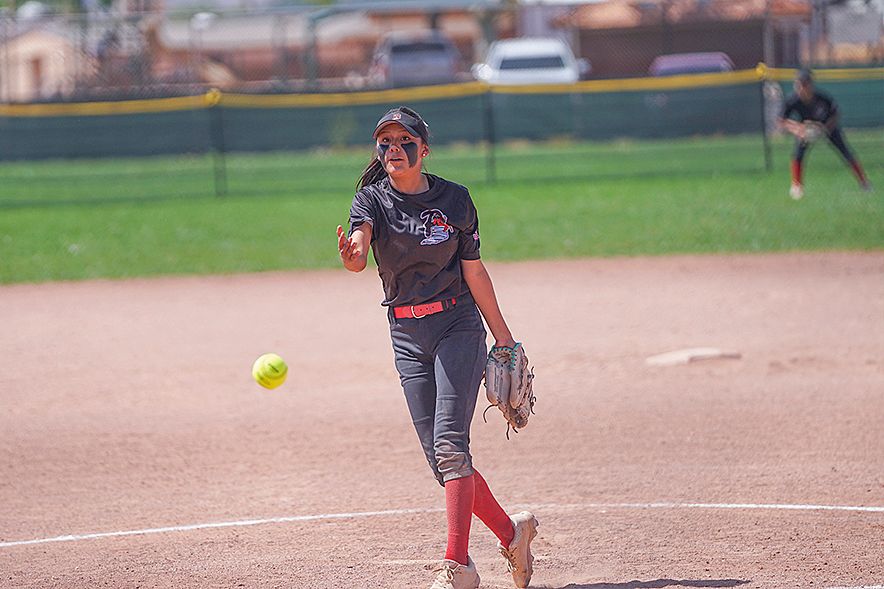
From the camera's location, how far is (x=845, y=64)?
24062 millimetres

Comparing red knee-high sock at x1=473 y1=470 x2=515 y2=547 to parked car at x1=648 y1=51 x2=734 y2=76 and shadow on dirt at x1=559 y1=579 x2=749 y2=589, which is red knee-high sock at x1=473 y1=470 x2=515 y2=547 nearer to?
shadow on dirt at x1=559 y1=579 x2=749 y2=589

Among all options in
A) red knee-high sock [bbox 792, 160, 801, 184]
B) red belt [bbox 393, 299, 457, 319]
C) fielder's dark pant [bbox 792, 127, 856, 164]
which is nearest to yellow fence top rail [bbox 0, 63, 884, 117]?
Answer: fielder's dark pant [bbox 792, 127, 856, 164]

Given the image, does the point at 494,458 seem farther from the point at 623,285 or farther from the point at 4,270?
the point at 4,270

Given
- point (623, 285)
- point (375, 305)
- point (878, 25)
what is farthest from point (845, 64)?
point (375, 305)

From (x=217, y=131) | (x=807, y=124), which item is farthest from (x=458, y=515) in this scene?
(x=217, y=131)

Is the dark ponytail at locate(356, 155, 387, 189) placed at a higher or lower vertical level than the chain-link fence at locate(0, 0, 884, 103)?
lower

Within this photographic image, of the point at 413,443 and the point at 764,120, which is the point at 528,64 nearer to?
the point at 764,120

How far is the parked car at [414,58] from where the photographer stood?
29.8m

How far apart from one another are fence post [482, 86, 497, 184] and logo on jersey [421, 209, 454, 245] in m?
16.6

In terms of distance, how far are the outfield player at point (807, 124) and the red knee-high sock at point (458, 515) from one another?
45.2ft

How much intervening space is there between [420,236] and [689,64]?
24.5m

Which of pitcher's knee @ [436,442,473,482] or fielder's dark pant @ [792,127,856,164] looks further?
fielder's dark pant @ [792,127,856,164]

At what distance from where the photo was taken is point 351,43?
35188 mm

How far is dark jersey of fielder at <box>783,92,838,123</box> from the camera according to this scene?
17.7 m
